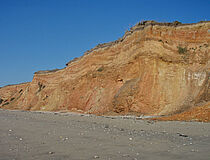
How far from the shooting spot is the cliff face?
19312 mm

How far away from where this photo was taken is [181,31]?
23.0 metres

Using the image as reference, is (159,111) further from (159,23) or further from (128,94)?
(159,23)

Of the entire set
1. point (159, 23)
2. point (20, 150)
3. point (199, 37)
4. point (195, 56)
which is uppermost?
point (159, 23)

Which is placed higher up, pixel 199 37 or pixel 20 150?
pixel 199 37

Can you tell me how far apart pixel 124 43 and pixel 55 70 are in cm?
1944

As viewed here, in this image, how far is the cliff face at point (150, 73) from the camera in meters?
19.3

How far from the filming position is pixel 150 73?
68.4 ft

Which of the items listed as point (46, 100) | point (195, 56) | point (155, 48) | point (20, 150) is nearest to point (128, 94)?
point (155, 48)

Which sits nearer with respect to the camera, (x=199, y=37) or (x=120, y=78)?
(x=199, y=37)

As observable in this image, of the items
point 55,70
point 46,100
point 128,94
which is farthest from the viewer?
point 55,70

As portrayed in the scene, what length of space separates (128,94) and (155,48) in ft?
18.0

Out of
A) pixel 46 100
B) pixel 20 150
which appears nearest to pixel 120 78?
pixel 46 100

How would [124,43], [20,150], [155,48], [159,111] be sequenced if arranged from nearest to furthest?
[20,150] < [159,111] < [155,48] < [124,43]

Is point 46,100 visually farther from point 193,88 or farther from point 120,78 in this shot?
point 193,88
